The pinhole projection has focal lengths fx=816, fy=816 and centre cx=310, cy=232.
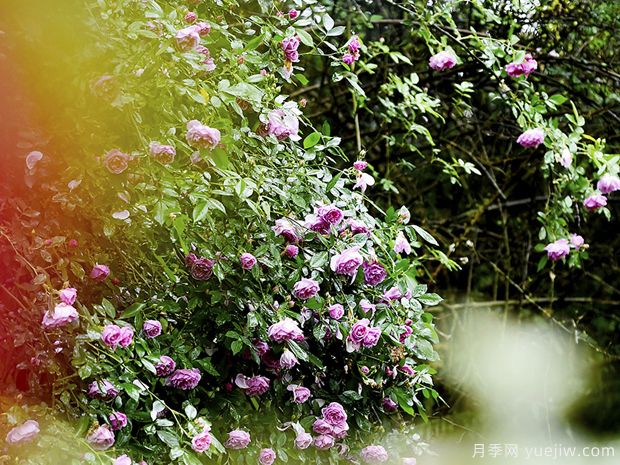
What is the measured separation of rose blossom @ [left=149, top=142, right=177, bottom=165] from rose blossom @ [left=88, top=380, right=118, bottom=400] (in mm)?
429

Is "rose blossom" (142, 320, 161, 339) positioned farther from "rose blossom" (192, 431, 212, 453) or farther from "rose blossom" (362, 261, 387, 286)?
"rose blossom" (362, 261, 387, 286)

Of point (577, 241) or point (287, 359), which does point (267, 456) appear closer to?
point (287, 359)

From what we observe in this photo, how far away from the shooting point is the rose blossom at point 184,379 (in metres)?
1.67

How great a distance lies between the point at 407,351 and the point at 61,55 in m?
1.04

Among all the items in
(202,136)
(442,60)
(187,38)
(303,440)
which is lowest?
(303,440)

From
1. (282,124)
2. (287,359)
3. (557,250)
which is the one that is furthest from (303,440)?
(557,250)

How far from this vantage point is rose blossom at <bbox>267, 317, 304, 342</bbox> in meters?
1.66

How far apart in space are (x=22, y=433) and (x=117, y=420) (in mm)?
214

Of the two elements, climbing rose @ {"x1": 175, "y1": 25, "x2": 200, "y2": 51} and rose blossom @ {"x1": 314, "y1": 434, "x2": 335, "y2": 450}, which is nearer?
climbing rose @ {"x1": 175, "y1": 25, "x2": 200, "y2": 51}

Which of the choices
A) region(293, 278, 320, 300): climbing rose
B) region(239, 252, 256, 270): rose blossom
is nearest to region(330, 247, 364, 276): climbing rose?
region(293, 278, 320, 300): climbing rose

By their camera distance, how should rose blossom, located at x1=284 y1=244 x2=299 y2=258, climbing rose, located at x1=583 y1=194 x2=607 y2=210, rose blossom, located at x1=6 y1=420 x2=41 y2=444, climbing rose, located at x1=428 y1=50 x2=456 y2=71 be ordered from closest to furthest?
rose blossom, located at x1=6 y1=420 x2=41 y2=444, rose blossom, located at x1=284 y1=244 x2=299 y2=258, climbing rose, located at x1=428 y1=50 x2=456 y2=71, climbing rose, located at x1=583 y1=194 x2=607 y2=210

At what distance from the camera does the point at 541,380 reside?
3.42 meters

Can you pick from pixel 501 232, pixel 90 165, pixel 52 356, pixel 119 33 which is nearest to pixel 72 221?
pixel 90 165

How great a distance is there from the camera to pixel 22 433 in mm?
1376
